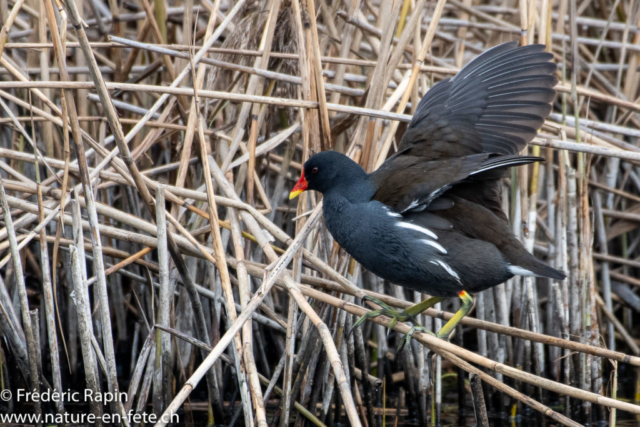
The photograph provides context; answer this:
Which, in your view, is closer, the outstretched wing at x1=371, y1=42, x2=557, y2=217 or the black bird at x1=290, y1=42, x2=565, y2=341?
the black bird at x1=290, y1=42, x2=565, y2=341

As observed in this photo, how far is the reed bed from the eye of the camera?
223 centimetres

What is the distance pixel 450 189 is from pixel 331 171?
43 centimetres

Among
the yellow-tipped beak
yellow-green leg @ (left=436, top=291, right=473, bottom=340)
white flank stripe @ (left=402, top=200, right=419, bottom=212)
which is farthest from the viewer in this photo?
the yellow-tipped beak

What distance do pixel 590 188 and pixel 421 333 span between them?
2111mm

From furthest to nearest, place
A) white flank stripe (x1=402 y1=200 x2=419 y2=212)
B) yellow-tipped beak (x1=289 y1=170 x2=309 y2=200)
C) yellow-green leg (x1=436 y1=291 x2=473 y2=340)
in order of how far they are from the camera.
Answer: yellow-tipped beak (x1=289 y1=170 x2=309 y2=200), yellow-green leg (x1=436 y1=291 x2=473 y2=340), white flank stripe (x1=402 y1=200 x2=419 y2=212)

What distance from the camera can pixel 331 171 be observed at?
7.82ft

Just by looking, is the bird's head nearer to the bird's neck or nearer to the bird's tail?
the bird's neck

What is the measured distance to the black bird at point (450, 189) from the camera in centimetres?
222

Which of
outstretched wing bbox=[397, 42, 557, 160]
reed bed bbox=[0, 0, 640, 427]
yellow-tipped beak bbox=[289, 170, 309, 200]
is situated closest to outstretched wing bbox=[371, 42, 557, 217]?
outstretched wing bbox=[397, 42, 557, 160]

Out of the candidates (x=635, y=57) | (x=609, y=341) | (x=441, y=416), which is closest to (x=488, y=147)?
(x=441, y=416)

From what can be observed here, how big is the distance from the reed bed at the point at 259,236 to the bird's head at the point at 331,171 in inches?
5.9

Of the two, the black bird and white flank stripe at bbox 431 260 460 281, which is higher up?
the black bird

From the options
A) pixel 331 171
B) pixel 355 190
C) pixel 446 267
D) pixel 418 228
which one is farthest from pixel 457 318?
pixel 331 171

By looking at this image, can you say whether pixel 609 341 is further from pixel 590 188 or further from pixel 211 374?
pixel 211 374
